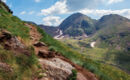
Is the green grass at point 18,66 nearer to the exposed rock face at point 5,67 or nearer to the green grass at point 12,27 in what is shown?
the exposed rock face at point 5,67

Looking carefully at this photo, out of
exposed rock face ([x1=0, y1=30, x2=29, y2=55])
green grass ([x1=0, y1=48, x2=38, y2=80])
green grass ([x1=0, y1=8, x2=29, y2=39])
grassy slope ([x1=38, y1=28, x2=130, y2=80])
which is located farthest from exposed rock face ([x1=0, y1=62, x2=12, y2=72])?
grassy slope ([x1=38, y1=28, x2=130, y2=80])

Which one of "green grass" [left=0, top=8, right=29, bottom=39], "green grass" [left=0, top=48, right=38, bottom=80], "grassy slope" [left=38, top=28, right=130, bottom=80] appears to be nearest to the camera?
"green grass" [left=0, top=48, right=38, bottom=80]

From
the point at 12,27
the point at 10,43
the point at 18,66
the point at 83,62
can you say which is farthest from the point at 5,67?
the point at 83,62

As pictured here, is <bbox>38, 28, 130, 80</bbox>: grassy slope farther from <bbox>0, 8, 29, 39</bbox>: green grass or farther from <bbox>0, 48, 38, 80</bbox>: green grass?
<bbox>0, 48, 38, 80</bbox>: green grass

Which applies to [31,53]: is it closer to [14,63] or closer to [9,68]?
[14,63]

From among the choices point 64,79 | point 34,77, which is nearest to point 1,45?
point 34,77

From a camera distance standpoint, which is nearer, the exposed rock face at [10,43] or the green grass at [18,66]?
the green grass at [18,66]

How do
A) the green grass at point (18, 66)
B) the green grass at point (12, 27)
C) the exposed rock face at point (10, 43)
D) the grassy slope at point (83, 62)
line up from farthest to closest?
the grassy slope at point (83, 62), the green grass at point (12, 27), the exposed rock face at point (10, 43), the green grass at point (18, 66)

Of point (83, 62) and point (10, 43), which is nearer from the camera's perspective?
point (10, 43)

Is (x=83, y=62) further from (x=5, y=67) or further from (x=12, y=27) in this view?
(x=5, y=67)

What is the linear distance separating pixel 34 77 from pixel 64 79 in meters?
2.55

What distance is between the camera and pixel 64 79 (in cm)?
1066

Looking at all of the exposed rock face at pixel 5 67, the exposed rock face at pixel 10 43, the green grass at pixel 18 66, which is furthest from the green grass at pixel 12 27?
the exposed rock face at pixel 5 67

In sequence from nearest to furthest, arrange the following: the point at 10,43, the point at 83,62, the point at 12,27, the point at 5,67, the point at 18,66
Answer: the point at 5,67 < the point at 18,66 < the point at 10,43 < the point at 12,27 < the point at 83,62
